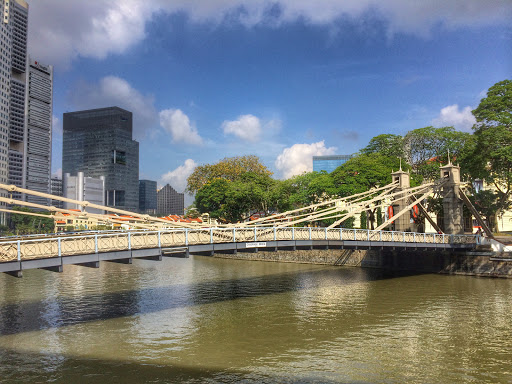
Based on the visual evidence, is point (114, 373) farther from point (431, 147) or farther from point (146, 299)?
point (431, 147)

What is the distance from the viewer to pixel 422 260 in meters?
36.9

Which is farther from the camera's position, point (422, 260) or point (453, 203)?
point (453, 203)

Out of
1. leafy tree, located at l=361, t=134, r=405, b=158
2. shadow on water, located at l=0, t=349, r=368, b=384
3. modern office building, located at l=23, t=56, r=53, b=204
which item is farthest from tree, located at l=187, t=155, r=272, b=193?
modern office building, located at l=23, t=56, r=53, b=204

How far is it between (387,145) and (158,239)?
4488 cm

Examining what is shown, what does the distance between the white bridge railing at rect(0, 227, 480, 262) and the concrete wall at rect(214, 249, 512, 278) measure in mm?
5749

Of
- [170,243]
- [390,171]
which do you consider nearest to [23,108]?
[390,171]

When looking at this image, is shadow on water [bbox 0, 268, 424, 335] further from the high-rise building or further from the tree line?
the high-rise building

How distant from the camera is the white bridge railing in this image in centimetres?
1716

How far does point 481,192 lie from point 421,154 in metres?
9.92

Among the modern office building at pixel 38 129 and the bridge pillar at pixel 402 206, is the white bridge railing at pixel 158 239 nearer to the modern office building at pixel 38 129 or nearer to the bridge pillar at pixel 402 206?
the bridge pillar at pixel 402 206

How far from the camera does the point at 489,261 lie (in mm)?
33188

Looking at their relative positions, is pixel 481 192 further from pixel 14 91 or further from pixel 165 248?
pixel 14 91

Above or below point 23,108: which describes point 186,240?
below

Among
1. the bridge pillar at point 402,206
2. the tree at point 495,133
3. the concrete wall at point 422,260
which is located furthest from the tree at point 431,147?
the concrete wall at point 422,260
